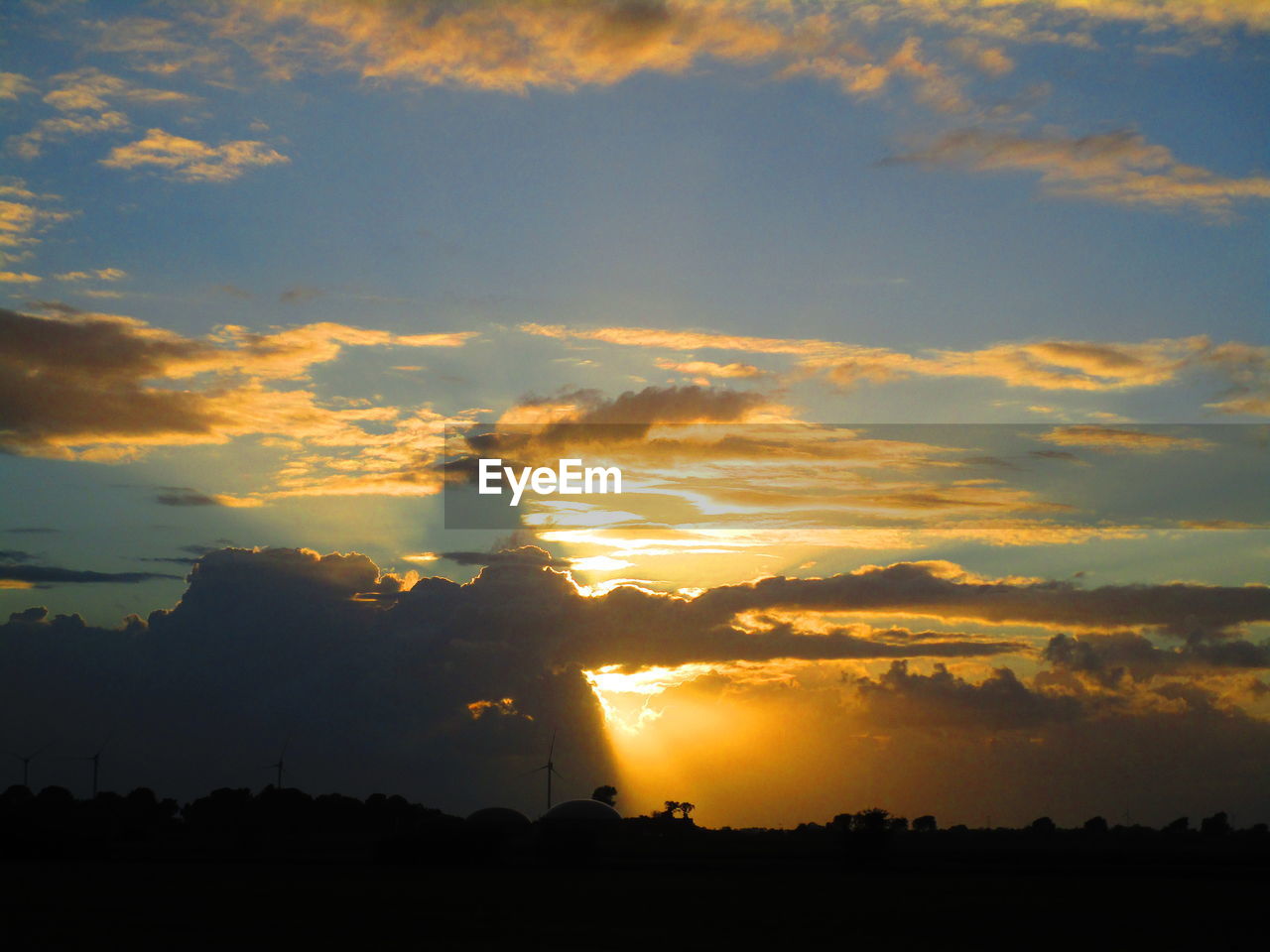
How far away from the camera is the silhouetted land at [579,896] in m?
74.9

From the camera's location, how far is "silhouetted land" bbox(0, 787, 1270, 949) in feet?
246

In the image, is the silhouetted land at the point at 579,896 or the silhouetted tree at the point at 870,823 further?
the silhouetted tree at the point at 870,823

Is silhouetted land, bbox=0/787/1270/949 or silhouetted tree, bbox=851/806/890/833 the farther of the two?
silhouetted tree, bbox=851/806/890/833

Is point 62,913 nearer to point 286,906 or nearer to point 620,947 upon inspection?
point 286,906

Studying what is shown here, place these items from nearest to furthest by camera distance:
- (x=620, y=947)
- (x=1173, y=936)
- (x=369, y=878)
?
(x=620, y=947) → (x=1173, y=936) → (x=369, y=878)

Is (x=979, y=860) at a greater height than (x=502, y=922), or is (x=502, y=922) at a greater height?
(x=502, y=922)

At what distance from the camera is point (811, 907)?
9388cm

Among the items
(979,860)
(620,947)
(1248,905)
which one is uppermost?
(620,947)

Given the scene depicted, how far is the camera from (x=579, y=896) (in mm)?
103000

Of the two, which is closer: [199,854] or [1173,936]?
[1173,936]

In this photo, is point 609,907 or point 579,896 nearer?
point 609,907

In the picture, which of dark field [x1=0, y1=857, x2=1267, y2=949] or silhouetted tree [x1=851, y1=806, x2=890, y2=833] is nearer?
dark field [x1=0, y1=857, x2=1267, y2=949]

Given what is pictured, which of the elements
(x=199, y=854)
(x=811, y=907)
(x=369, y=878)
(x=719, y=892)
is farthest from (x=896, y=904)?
(x=199, y=854)

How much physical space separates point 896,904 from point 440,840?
259 ft
